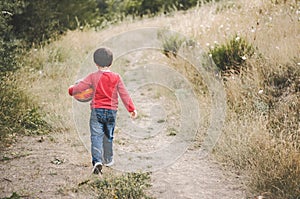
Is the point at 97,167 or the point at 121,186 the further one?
the point at 97,167

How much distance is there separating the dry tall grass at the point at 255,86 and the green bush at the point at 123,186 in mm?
1027

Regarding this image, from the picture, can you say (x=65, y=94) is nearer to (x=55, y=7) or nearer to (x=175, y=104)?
(x=175, y=104)

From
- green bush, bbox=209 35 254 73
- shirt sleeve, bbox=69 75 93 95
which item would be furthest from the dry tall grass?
shirt sleeve, bbox=69 75 93 95

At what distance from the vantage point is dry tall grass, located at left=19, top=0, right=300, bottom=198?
12.6 ft

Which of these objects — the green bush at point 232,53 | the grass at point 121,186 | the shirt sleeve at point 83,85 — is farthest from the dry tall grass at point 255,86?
the shirt sleeve at point 83,85

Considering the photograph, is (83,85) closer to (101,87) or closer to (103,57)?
(101,87)

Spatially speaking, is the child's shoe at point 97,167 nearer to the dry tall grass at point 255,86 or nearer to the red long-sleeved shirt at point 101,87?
the red long-sleeved shirt at point 101,87

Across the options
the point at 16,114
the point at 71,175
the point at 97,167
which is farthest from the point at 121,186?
the point at 16,114

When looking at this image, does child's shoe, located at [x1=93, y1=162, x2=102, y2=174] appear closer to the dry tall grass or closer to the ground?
the ground

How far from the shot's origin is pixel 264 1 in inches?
324

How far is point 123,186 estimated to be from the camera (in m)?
3.74

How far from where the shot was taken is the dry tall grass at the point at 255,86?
12.6ft

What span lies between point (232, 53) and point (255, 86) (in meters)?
1.10

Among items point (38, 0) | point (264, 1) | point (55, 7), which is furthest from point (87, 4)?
point (264, 1)
